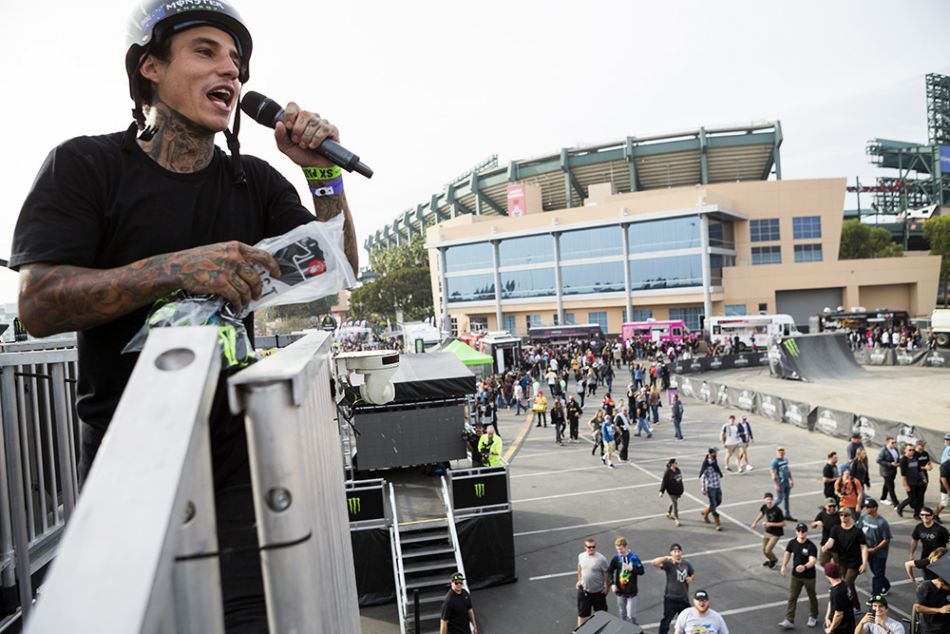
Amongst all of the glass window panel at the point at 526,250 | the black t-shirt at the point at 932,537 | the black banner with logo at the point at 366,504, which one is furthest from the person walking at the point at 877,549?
the glass window panel at the point at 526,250

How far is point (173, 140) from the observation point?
1.82 m

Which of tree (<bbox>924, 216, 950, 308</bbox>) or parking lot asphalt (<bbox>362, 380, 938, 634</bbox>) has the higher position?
tree (<bbox>924, 216, 950, 308</bbox>)

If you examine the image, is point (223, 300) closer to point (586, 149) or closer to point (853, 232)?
point (586, 149)

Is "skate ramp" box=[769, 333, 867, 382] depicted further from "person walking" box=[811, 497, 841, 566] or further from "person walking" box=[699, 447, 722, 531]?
"person walking" box=[811, 497, 841, 566]

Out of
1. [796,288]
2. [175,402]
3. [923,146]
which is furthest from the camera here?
[923,146]

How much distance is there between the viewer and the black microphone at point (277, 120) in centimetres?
215

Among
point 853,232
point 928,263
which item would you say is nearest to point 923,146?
point 853,232

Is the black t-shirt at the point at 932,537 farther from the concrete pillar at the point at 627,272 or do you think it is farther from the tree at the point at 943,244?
the tree at the point at 943,244

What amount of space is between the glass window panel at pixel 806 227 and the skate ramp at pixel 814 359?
1245 inches

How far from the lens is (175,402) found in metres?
0.83

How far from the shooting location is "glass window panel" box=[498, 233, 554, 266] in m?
66.6

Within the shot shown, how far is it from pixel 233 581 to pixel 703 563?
12.4m

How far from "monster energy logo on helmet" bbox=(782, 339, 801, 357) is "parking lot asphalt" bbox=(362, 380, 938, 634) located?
1234cm

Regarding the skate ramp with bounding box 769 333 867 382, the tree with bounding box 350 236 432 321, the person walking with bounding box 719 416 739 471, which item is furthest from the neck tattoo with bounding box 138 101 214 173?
the tree with bounding box 350 236 432 321
